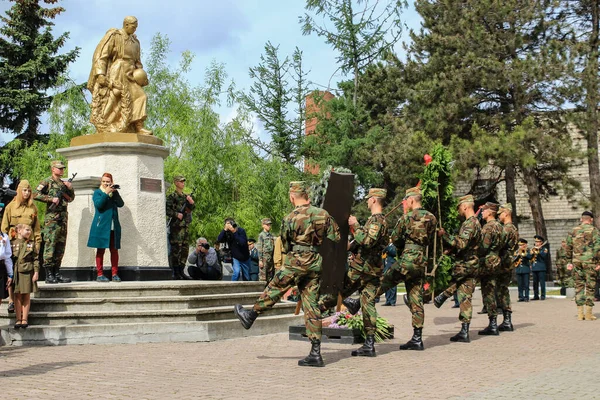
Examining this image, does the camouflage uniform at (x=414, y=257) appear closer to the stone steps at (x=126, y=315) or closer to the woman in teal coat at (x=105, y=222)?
the stone steps at (x=126, y=315)

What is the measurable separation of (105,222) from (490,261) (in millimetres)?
6178

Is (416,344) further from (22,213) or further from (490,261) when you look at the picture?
(22,213)

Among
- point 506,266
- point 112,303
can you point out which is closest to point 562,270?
point 506,266

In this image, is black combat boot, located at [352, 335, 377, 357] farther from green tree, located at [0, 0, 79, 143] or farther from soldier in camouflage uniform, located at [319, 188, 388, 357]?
green tree, located at [0, 0, 79, 143]

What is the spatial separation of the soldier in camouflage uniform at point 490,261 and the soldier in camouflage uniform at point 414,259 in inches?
83.2

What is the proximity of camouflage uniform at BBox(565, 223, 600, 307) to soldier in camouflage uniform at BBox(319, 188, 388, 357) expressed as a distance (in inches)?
277

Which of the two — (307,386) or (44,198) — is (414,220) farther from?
(44,198)

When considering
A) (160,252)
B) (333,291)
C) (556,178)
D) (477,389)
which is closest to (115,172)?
(160,252)

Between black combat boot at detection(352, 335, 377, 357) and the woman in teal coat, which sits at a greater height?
the woman in teal coat

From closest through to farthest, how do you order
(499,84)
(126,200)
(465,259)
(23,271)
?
(23,271) < (465,259) < (126,200) < (499,84)

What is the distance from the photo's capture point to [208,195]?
33.1 m

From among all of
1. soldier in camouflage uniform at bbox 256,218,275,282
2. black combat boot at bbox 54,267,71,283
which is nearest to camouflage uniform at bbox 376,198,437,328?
black combat boot at bbox 54,267,71,283

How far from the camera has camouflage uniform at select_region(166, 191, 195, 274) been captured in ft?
47.9

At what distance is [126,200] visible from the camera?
44.2 ft
